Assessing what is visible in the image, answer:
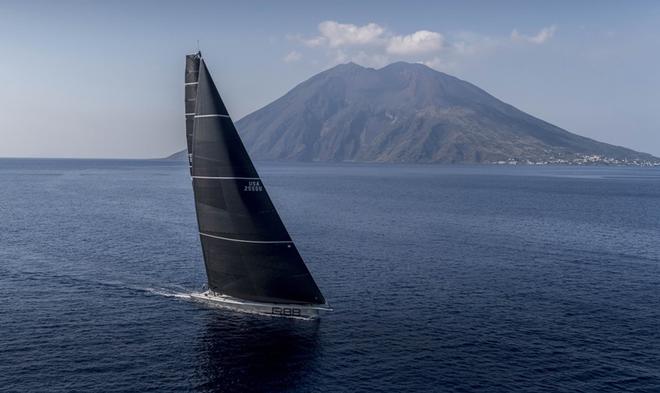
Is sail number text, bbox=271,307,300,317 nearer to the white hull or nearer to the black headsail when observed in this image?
the white hull

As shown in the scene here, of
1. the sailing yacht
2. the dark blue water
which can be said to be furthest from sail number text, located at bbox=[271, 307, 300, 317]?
the dark blue water

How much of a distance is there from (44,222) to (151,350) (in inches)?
3524

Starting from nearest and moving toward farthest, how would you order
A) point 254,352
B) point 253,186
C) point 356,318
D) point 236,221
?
point 254,352 → point 253,186 → point 236,221 → point 356,318

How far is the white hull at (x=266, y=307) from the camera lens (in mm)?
60625

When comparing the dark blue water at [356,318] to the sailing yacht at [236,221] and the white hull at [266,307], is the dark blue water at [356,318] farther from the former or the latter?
the sailing yacht at [236,221]

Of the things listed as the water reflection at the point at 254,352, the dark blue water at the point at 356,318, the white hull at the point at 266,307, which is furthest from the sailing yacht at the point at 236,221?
the dark blue water at the point at 356,318

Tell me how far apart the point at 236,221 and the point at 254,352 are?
603 inches

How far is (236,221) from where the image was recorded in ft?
197

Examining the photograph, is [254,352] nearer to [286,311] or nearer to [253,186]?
[286,311]

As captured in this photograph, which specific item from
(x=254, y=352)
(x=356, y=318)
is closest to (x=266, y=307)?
(x=254, y=352)

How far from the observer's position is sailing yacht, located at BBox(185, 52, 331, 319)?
189 feet

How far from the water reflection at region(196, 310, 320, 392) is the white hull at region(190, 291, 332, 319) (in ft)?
3.65

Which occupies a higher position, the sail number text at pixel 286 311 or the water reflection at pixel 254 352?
the sail number text at pixel 286 311

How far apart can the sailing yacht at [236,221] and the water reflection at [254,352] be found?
9.65 ft
